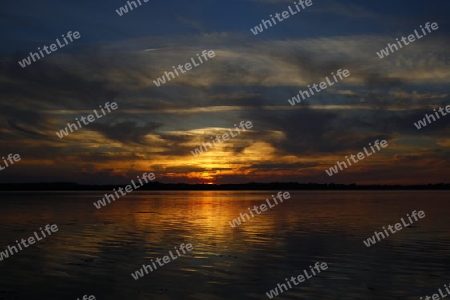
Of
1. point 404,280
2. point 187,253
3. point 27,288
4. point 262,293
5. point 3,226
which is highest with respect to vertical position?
point 3,226

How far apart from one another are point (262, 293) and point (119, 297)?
17.1 ft

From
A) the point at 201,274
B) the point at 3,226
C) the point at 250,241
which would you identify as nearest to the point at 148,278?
the point at 201,274

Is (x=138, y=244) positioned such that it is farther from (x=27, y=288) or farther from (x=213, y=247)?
(x=27, y=288)

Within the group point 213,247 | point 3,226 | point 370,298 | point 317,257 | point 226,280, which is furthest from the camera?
point 3,226

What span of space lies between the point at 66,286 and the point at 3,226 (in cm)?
2811

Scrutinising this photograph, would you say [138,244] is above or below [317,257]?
above

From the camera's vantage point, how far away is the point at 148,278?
69.3ft

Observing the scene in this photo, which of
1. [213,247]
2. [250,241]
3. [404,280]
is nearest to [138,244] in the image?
[213,247]

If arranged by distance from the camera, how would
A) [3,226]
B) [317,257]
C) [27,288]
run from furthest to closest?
[3,226] < [317,257] < [27,288]

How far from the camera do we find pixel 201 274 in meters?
21.6

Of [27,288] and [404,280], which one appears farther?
[404,280]

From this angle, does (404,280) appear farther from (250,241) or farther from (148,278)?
(250,241)

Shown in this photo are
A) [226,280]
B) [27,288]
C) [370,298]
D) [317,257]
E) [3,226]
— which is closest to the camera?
[370,298]

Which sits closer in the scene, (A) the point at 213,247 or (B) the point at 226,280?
(B) the point at 226,280
